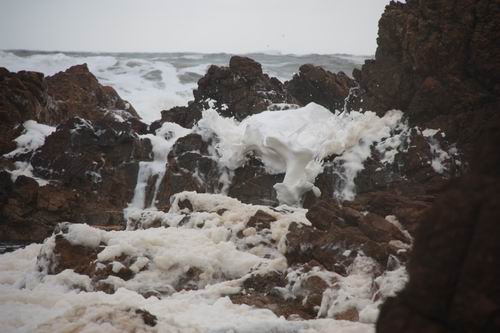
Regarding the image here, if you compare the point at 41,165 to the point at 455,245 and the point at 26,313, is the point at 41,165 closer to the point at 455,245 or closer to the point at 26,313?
the point at 26,313

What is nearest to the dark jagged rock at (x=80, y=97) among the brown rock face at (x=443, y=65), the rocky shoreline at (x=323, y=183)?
the rocky shoreline at (x=323, y=183)

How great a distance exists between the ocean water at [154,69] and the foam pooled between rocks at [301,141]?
17338mm

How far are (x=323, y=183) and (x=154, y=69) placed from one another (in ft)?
113

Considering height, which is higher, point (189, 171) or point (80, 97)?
point (80, 97)

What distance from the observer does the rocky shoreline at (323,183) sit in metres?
2.49

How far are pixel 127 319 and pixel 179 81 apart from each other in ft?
124

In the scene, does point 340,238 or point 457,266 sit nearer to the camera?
point 457,266

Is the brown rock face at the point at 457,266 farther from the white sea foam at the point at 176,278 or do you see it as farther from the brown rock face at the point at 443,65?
the brown rock face at the point at 443,65

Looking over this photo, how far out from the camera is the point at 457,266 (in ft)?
7.89

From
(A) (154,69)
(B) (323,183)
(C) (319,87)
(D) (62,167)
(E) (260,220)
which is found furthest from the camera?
(A) (154,69)

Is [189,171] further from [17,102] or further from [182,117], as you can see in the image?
[17,102]

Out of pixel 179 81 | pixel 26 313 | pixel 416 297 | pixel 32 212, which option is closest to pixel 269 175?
pixel 32 212

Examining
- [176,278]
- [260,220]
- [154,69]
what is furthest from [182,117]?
[154,69]

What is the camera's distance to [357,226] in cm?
774
